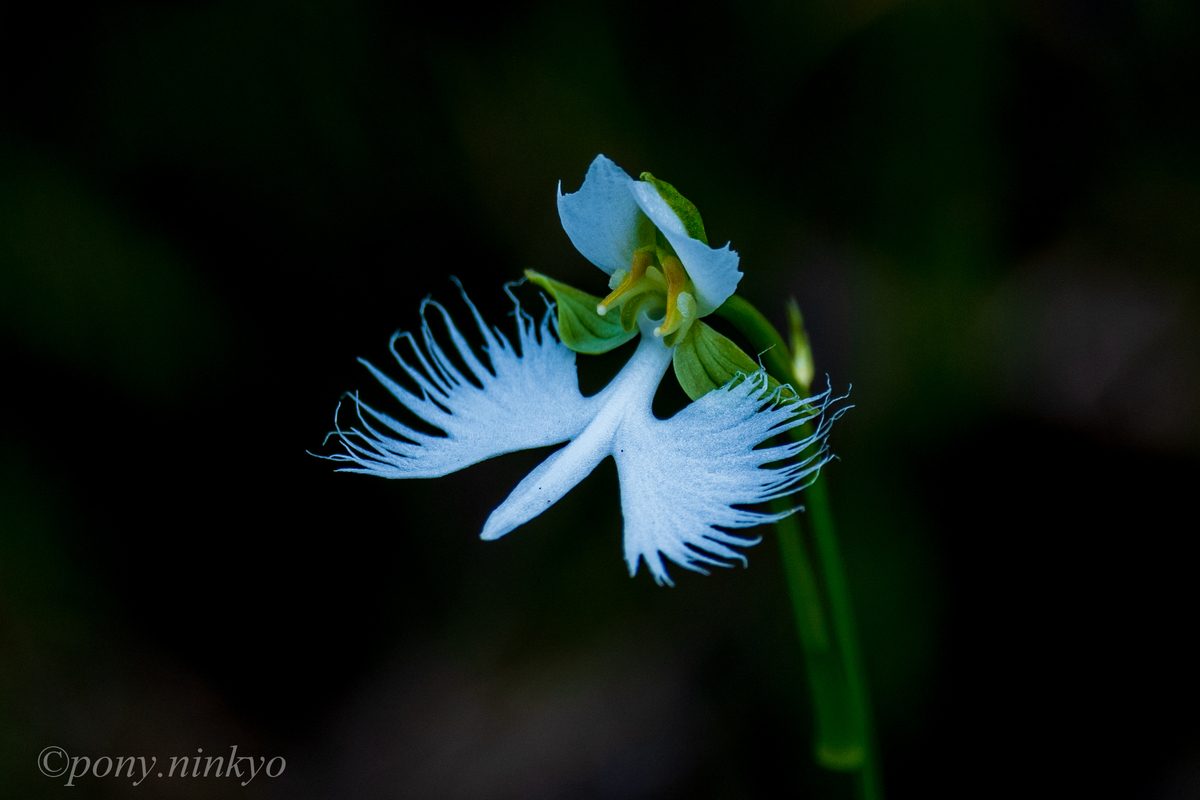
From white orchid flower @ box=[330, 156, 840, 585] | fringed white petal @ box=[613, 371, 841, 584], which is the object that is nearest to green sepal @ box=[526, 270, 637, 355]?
white orchid flower @ box=[330, 156, 840, 585]

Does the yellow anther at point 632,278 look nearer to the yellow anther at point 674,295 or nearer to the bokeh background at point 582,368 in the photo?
the yellow anther at point 674,295

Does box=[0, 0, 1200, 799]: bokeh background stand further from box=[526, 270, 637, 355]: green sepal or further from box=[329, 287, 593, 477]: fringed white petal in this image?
box=[526, 270, 637, 355]: green sepal

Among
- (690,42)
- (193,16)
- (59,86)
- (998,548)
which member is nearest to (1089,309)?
(998,548)

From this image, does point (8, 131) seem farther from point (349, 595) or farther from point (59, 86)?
point (349, 595)

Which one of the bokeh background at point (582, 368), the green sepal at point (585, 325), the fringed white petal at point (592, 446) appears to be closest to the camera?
the fringed white petal at point (592, 446)

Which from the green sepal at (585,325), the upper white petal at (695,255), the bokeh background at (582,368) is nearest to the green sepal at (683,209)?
the upper white petal at (695,255)
